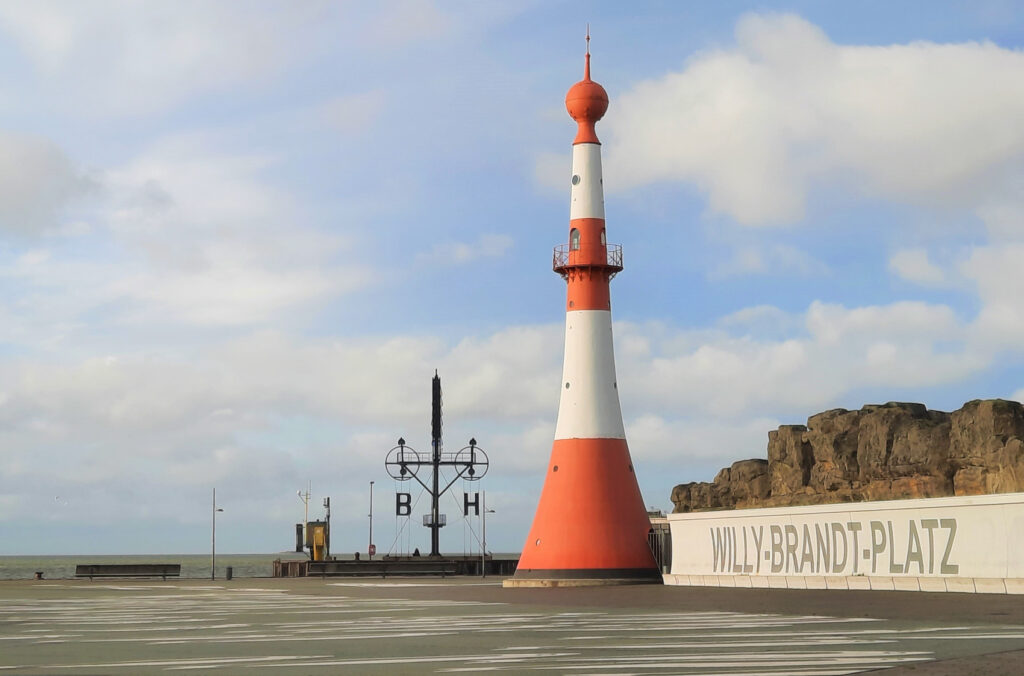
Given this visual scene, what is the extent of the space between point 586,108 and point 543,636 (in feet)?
88.6

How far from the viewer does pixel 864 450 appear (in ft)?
136

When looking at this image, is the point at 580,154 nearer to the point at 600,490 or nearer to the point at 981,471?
the point at 600,490

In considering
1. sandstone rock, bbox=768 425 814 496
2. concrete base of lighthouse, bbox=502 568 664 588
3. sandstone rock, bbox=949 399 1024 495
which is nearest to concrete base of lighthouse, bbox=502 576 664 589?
concrete base of lighthouse, bbox=502 568 664 588

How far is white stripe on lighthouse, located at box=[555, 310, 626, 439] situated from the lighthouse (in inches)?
1.3

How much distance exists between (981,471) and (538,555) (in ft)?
45.9

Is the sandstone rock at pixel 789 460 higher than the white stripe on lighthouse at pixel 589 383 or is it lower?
lower

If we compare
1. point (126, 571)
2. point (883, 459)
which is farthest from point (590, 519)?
point (126, 571)

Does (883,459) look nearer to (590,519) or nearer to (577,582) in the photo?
(590,519)

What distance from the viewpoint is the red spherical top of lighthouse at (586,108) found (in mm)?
40594

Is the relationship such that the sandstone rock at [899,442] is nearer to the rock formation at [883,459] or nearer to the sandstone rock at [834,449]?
the rock formation at [883,459]

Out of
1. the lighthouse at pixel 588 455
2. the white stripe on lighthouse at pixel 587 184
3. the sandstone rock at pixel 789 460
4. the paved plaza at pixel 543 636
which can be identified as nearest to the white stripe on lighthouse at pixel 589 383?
the lighthouse at pixel 588 455

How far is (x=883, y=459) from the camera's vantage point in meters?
40.4

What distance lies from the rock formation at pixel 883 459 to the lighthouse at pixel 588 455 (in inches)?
334

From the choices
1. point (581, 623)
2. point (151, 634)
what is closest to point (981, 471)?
point (581, 623)
